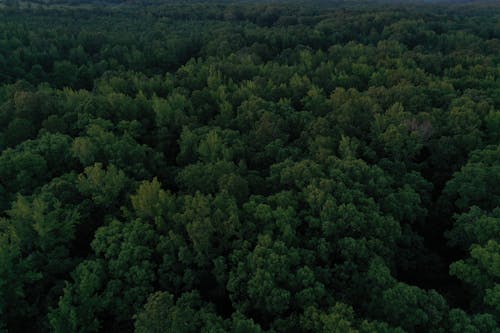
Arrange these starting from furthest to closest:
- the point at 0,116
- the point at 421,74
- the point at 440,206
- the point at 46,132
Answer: the point at 421,74, the point at 0,116, the point at 46,132, the point at 440,206

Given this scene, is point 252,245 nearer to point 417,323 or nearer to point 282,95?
point 417,323

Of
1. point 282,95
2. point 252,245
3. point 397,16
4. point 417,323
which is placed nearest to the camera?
point 417,323

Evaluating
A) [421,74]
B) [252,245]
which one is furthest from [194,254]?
[421,74]

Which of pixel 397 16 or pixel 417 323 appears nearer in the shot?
pixel 417 323

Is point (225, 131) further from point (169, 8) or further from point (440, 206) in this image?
point (169, 8)

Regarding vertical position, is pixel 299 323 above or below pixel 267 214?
below

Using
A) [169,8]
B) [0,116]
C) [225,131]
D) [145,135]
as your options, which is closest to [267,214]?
[225,131]

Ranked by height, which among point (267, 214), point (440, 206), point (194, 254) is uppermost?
point (267, 214)
